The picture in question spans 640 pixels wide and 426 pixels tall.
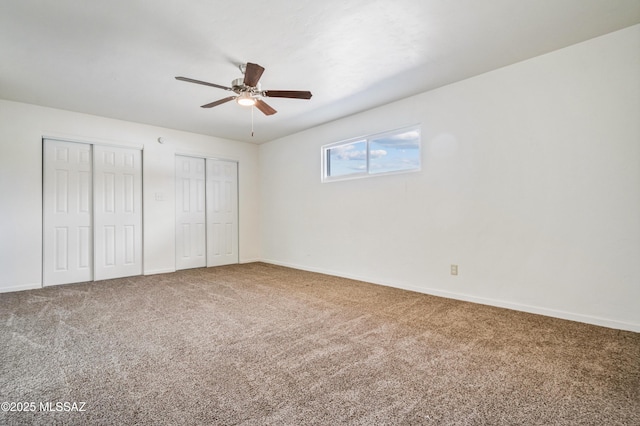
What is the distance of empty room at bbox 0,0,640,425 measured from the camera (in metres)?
1.69

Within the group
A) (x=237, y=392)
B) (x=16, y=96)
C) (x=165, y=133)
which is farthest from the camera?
(x=165, y=133)

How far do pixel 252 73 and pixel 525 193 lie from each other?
9.36 feet

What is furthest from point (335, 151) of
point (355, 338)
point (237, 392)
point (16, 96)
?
point (16, 96)

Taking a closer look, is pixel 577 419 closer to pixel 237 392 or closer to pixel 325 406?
pixel 325 406

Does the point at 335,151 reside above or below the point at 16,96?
below

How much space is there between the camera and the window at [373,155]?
3906mm

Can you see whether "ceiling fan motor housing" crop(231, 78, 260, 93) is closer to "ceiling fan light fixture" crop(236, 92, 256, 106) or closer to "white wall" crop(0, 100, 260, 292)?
"ceiling fan light fixture" crop(236, 92, 256, 106)

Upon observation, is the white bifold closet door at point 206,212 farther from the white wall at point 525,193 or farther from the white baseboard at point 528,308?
the white baseboard at point 528,308

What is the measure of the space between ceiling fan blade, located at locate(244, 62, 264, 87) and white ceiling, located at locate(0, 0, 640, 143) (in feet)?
1.03

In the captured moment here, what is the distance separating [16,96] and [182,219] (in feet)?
8.70

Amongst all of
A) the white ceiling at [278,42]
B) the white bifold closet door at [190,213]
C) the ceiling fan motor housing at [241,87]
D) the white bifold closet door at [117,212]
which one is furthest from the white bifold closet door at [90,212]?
the ceiling fan motor housing at [241,87]

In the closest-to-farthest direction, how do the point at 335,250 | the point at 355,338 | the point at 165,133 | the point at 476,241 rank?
the point at 355,338
the point at 476,241
the point at 335,250
the point at 165,133

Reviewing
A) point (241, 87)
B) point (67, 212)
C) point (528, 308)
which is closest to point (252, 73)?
point (241, 87)

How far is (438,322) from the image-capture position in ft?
8.82
